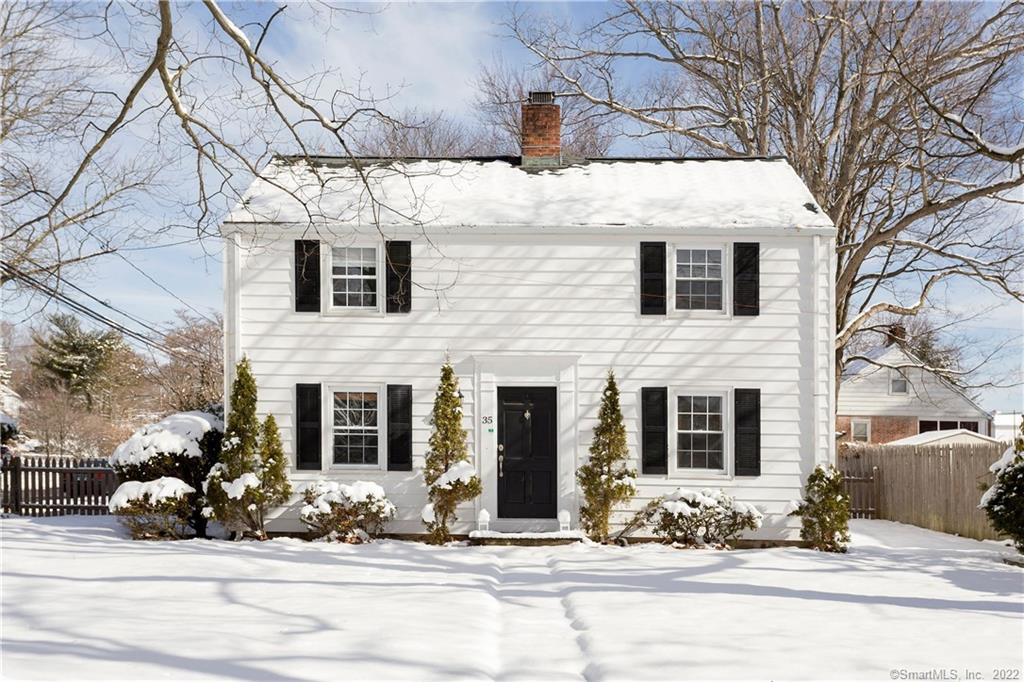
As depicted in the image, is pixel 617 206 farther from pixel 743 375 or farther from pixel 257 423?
pixel 257 423

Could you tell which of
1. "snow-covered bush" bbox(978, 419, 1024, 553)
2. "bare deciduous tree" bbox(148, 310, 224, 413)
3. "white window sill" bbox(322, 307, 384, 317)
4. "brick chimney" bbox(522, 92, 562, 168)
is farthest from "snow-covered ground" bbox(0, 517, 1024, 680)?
"bare deciduous tree" bbox(148, 310, 224, 413)

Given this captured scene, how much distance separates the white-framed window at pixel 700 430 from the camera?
1359cm

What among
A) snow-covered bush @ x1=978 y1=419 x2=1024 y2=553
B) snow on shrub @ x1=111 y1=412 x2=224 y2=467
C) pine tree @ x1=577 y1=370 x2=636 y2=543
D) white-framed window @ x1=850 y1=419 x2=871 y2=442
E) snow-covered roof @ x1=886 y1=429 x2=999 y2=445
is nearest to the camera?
snow-covered bush @ x1=978 y1=419 x2=1024 y2=553

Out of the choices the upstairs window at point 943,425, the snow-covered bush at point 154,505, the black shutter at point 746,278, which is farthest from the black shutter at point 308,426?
the upstairs window at point 943,425

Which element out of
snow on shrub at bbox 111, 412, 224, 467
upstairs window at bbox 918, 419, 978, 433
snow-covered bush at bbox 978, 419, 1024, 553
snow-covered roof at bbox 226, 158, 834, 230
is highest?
snow-covered roof at bbox 226, 158, 834, 230

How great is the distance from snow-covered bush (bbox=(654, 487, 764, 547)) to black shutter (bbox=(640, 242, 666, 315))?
3.04 metres

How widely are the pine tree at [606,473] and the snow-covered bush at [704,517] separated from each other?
27.8 inches

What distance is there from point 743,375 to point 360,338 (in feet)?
21.2

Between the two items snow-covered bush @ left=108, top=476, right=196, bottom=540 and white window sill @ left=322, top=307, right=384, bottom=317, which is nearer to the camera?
snow-covered bush @ left=108, top=476, right=196, bottom=540

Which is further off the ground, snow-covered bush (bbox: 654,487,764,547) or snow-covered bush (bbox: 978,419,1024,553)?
snow-covered bush (bbox: 978,419,1024,553)

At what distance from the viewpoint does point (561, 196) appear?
14.7 meters

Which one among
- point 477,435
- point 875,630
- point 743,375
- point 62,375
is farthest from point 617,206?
point 62,375

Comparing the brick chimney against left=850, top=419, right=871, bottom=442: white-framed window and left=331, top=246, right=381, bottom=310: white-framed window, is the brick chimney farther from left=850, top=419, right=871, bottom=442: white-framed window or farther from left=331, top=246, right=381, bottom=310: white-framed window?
left=850, top=419, right=871, bottom=442: white-framed window

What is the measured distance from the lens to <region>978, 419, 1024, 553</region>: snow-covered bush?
11.5 meters
